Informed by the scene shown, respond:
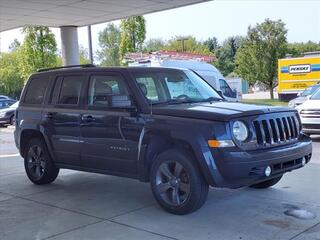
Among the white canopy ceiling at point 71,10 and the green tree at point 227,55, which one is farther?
the green tree at point 227,55

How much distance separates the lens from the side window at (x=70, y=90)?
7.40 m

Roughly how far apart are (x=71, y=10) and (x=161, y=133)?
9.51 meters

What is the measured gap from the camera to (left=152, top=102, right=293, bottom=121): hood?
226 inches

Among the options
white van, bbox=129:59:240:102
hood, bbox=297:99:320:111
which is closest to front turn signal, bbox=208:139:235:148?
hood, bbox=297:99:320:111

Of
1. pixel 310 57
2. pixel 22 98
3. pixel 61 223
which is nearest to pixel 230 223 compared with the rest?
pixel 61 223

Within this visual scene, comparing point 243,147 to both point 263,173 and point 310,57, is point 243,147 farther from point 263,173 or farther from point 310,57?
point 310,57

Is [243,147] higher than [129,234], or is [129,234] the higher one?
[243,147]

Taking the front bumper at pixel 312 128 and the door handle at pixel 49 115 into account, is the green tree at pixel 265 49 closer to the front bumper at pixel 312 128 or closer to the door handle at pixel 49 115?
the front bumper at pixel 312 128

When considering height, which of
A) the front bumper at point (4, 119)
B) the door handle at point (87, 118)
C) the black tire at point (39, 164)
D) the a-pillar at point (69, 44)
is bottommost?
the front bumper at point (4, 119)

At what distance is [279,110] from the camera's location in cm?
628

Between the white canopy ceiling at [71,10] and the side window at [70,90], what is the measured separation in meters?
6.10

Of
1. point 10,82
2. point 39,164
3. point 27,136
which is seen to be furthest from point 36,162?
point 10,82

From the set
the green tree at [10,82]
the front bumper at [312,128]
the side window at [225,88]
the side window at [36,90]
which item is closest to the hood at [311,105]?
the front bumper at [312,128]

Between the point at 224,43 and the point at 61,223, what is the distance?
305ft
